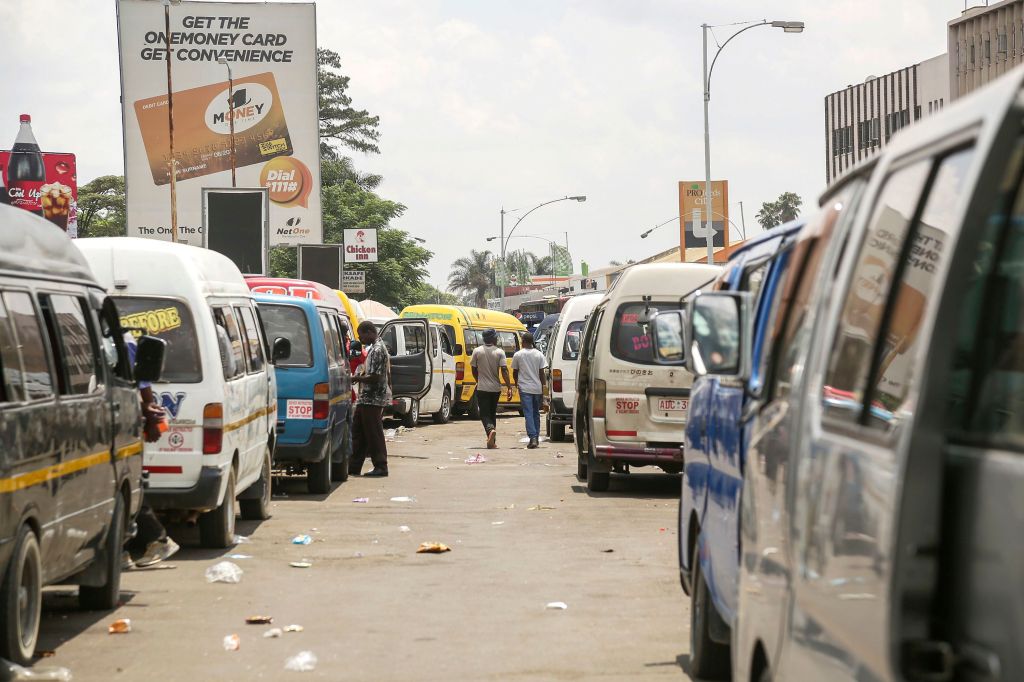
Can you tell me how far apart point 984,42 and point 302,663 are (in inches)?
2927

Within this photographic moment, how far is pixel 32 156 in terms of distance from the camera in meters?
54.0

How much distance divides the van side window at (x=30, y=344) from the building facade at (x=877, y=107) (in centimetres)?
7946

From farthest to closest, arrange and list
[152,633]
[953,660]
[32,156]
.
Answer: [32,156], [152,633], [953,660]

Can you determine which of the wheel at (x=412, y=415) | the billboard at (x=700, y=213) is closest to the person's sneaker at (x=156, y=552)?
the wheel at (x=412, y=415)

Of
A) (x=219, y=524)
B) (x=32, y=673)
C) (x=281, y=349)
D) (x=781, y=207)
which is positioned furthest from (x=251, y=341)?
(x=781, y=207)

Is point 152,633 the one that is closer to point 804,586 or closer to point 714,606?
point 714,606

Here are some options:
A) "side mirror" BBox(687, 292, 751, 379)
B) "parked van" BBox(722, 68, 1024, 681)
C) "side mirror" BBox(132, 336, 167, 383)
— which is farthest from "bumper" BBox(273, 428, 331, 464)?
"parked van" BBox(722, 68, 1024, 681)

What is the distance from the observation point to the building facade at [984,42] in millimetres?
71625

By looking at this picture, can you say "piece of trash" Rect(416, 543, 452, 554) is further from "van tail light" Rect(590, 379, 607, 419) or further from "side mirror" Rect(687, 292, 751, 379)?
"side mirror" Rect(687, 292, 751, 379)

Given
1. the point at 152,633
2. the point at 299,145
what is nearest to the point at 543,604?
the point at 152,633

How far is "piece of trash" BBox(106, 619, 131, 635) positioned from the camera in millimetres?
7881

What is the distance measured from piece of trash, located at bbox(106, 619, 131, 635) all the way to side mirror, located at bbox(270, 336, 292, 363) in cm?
594

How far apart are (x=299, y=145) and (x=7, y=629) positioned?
160 ft

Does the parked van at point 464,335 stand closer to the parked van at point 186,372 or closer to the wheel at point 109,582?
the parked van at point 186,372
